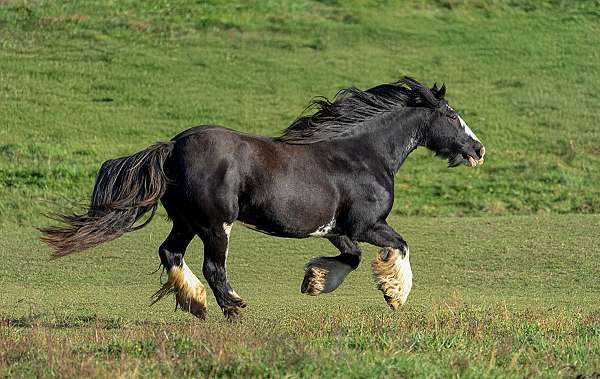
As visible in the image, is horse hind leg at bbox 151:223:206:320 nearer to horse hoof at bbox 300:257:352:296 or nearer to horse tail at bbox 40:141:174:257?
horse tail at bbox 40:141:174:257

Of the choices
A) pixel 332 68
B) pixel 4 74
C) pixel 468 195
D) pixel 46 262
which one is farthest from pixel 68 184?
pixel 332 68

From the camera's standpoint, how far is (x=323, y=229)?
413 inches

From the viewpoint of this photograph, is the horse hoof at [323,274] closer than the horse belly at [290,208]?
No

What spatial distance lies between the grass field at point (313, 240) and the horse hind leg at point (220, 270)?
0.80 feet

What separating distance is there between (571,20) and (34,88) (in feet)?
47.4

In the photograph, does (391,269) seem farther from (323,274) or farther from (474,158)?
(474,158)

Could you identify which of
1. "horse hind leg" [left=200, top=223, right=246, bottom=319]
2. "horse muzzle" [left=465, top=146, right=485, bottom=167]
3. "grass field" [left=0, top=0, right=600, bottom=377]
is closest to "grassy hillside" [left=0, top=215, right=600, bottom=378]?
"grass field" [left=0, top=0, right=600, bottom=377]

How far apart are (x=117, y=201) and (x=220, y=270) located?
1.01 m

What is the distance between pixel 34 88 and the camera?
2664 cm

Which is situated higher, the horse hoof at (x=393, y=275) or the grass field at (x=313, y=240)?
the horse hoof at (x=393, y=275)

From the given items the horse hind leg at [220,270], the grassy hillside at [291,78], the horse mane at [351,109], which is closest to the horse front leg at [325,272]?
the horse hind leg at [220,270]

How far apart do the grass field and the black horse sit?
19.5 inches

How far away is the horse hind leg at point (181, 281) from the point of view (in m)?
10.1

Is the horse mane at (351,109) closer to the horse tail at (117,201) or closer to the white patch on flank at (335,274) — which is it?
the white patch on flank at (335,274)
